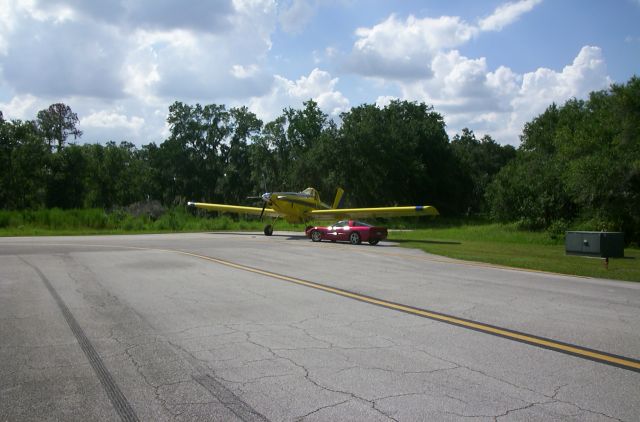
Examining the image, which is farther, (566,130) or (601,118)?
(566,130)

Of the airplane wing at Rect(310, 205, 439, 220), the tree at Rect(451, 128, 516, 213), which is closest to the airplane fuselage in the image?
the airplane wing at Rect(310, 205, 439, 220)

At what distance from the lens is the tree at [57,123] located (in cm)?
8456

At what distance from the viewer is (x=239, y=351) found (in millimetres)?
5824

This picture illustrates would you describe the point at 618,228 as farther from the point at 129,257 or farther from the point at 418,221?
the point at 418,221

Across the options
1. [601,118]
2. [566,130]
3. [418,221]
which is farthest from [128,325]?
[418,221]

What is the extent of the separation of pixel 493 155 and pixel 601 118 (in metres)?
65.1

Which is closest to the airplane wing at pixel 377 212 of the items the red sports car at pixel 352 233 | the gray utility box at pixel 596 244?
the red sports car at pixel 352 233

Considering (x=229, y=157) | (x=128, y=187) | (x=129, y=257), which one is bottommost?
(x=129, y=257)

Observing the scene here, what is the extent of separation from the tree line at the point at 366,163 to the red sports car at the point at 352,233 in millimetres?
11858

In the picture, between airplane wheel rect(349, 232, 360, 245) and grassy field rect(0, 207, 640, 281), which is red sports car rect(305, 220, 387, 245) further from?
grassy field rect(0, 207, 640, 281)

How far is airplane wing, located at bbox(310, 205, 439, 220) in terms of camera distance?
2880 centimetres

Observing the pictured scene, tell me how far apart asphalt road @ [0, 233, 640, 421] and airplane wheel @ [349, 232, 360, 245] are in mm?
14409

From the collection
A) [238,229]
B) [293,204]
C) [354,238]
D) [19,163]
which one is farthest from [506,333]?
[19,163]

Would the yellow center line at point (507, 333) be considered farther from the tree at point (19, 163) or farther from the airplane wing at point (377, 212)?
the tree at point (19, 163)
